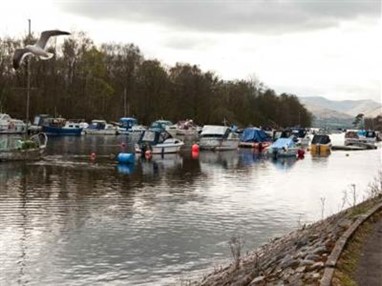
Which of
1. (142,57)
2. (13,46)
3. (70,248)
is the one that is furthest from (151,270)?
(142,57)

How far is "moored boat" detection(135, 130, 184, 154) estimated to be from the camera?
6203 centimetres

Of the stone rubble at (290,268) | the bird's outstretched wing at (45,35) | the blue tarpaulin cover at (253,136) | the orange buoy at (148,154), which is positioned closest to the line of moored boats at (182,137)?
the blue tarpaulin cover at (253,136)

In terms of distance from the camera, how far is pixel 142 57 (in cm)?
13712

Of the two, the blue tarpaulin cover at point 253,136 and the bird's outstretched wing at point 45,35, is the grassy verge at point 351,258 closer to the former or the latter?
the bird's outstretched wing at point 45,35

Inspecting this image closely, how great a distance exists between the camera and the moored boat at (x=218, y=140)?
257 feet

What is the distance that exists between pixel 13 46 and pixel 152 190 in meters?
81.7

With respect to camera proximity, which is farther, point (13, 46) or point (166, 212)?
point (13, 46)

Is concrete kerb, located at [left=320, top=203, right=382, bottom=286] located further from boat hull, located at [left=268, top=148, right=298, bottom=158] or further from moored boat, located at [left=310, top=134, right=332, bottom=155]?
moored boat, located at [left=310, top=134, right=332, bottom=155]

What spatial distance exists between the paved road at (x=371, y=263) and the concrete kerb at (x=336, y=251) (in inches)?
16.6

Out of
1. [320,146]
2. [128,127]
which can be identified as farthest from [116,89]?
[320,146]

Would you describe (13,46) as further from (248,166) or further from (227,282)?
(227,282)

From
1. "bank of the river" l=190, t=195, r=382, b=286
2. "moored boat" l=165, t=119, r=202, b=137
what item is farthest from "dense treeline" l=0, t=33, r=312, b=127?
"bank of the river" l=190, t=195, r=382, b=286

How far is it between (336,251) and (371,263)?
69cm

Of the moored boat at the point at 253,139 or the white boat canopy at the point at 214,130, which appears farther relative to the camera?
the moored boat at the point at 253,139
